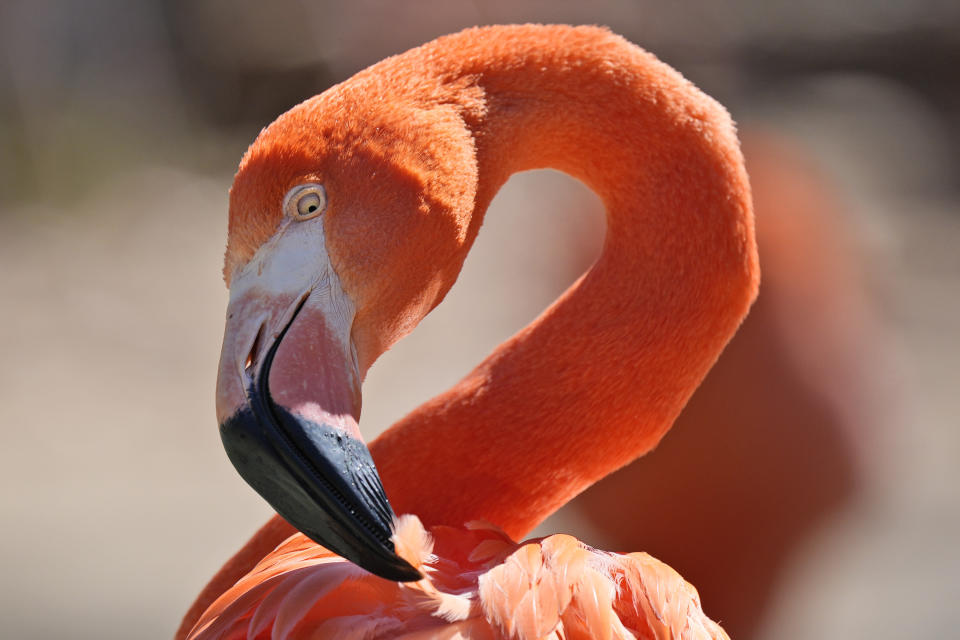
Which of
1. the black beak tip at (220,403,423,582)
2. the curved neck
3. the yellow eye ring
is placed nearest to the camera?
the black beak tip at (220,403,423,582)

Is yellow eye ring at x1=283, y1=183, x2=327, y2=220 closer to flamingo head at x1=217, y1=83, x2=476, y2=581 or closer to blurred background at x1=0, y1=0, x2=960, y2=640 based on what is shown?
flamingo head at x1=217, y1=83, x2=476, y2=581

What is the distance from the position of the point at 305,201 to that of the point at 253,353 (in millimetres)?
206

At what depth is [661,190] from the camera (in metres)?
1.48

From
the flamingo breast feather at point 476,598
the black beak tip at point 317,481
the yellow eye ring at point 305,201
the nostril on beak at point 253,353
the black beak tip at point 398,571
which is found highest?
the yellow eye ring at point 305,201

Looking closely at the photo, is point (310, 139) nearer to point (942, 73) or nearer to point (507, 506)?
point (507, 506)

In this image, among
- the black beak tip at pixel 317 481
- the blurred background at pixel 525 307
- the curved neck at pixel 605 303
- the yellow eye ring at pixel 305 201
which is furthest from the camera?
the blurred background at pixel 525 307

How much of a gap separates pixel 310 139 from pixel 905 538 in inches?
157

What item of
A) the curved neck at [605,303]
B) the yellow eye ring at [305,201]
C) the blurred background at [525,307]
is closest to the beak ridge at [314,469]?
the yellow eye ring at [305,201]

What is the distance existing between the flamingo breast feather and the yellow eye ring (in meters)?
0.40

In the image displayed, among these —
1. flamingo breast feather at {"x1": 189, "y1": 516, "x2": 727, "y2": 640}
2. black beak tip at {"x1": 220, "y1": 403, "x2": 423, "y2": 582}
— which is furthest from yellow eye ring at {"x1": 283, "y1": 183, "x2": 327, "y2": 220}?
flamingo breast feather at {"x1": 189, "y1": 516, "x2": 727, "y2": 640}

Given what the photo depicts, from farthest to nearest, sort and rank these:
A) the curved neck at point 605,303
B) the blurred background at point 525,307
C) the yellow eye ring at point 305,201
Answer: the blurred background at point 525,307
the curved neck at point 605,303
the yellow eye ring at point 305,201

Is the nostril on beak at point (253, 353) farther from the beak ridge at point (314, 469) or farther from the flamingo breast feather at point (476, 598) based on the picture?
the flamingo breast feather at point (476, 598)

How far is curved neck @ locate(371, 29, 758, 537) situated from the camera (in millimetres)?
1463

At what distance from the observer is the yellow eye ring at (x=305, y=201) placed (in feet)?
4.02
